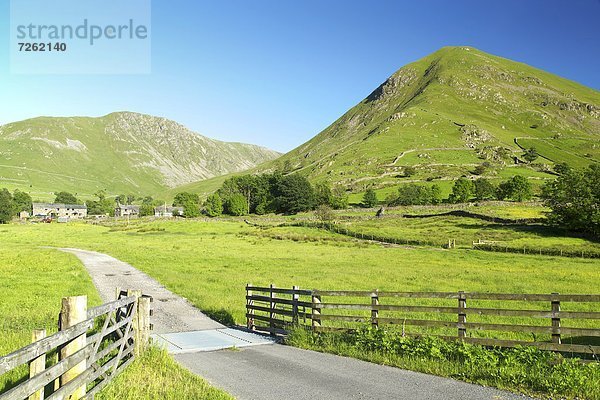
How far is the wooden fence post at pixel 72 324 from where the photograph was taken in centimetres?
791

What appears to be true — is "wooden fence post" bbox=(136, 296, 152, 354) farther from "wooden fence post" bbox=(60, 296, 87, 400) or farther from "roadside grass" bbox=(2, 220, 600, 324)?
"roadside grass" bbox=(2, 220, 600, 324)

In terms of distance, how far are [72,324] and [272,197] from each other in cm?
16026

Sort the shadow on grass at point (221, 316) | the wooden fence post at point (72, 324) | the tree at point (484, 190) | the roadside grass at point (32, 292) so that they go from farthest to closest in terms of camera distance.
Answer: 1. the tree at point (484, 190)
2. the shadow on grass at point (221, 316)
3. the roadside grass at point (32, 292)
4. the wooden fence post at point (72, 324)

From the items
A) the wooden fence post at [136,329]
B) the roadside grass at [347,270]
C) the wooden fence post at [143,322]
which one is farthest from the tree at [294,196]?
the wooden fence post at [136,329]

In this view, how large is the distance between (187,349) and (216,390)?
5715 millimetres

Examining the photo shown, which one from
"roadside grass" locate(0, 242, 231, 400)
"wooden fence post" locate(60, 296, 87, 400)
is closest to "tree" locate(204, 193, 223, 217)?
"roadside grass" locate(0, 242, 231, 400)

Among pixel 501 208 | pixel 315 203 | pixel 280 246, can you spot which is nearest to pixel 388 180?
pixel 315 203

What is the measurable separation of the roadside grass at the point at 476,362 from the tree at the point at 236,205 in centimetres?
14957

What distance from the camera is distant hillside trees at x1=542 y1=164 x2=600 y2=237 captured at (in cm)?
7494

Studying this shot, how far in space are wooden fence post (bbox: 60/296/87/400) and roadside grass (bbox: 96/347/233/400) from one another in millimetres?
1163

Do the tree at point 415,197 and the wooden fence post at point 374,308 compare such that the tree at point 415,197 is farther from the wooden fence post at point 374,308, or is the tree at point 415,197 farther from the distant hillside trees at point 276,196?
the wooden fence post at point 374,308

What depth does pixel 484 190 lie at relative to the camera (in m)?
154

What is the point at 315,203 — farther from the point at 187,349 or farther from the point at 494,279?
the point at 187,349

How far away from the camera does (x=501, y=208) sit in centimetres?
11906
